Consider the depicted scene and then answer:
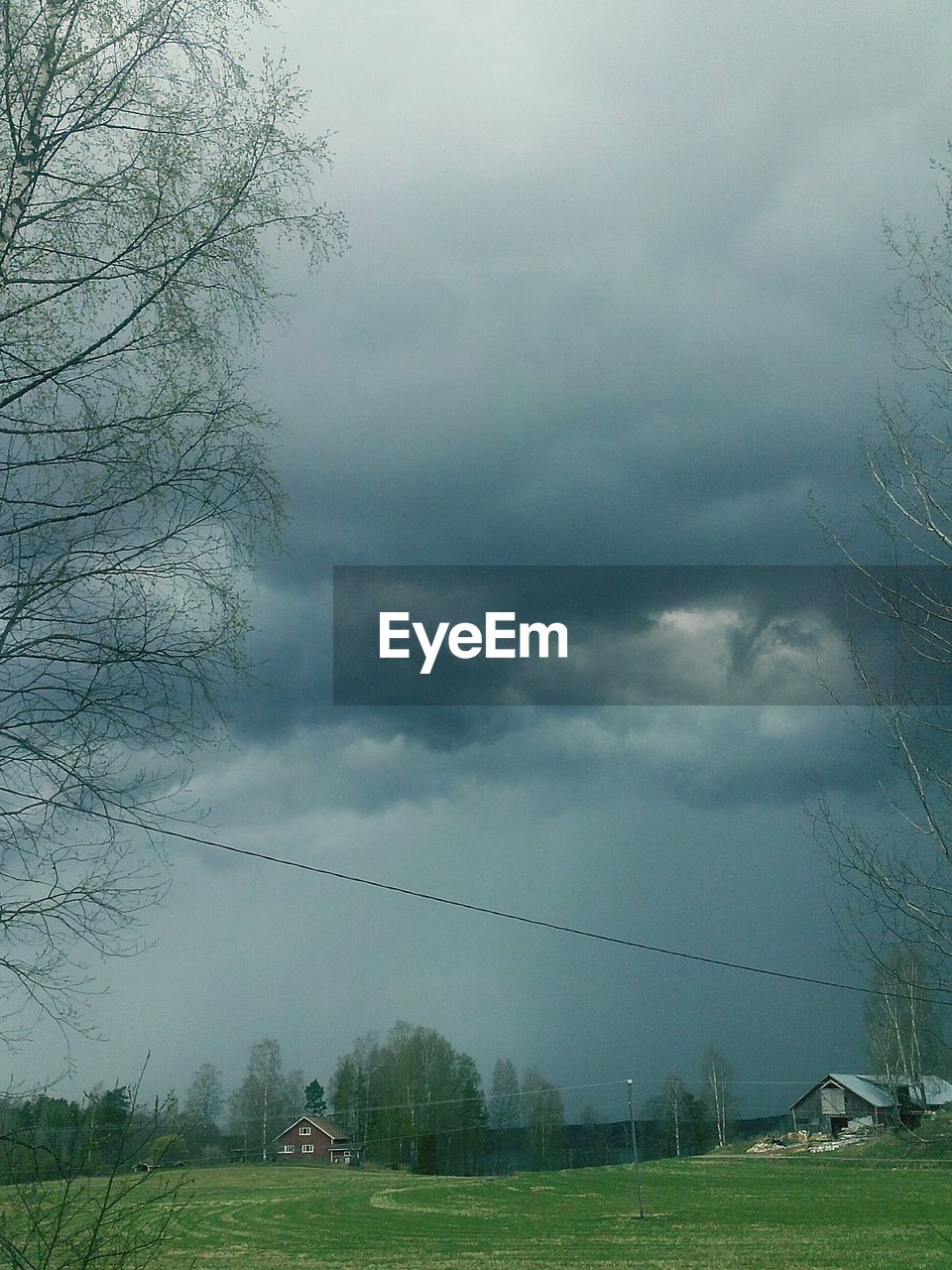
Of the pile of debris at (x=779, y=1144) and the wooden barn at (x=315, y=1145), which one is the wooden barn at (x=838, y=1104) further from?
the wooden barn at (x=315, y=1145)

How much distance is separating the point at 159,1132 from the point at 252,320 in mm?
3273

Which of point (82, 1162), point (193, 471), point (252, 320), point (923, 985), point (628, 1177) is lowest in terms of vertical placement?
point (628, 1177)

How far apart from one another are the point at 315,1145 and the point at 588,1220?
39725 millimetres

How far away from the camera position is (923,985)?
5.82 meters

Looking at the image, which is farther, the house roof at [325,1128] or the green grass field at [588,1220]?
the house roof at [325,1128]

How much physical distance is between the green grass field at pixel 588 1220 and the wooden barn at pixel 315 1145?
10988 mm

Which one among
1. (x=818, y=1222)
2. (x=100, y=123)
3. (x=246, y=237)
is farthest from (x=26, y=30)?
(x=818, y=1222)

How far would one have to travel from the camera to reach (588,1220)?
109 feet

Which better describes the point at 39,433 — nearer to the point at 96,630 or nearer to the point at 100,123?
the point at 96,630

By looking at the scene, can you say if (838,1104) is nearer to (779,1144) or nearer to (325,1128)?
(779,1144)

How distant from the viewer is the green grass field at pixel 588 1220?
22.3 m

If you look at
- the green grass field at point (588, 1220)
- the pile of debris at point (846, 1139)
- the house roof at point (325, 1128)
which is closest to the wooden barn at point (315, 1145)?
the house roof at point (325, 1128)

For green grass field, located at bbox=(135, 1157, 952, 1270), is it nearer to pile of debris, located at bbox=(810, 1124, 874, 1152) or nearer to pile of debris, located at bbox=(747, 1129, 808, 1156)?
pile of debris, located at bbox=(810, 1124, 874, 1152)

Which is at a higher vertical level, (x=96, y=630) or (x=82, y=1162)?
(x=96, y=630)
